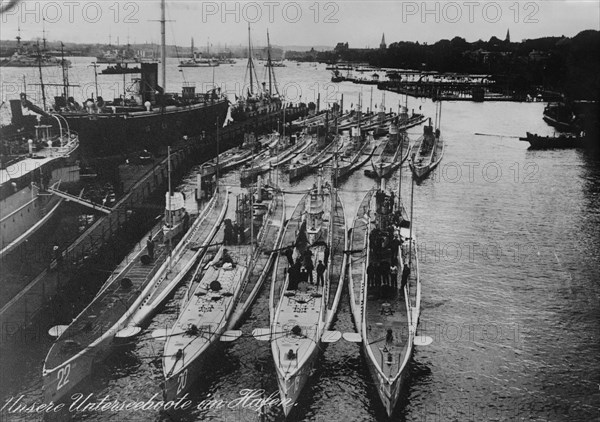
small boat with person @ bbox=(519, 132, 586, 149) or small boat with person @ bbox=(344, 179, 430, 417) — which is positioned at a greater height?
small boat with person @ bbox=(519, 132, 586, 149)

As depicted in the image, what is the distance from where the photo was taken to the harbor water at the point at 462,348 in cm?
2514

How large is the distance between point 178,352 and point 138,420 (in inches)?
114

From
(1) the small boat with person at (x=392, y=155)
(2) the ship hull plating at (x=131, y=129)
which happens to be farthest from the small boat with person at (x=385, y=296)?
(2) the ship hull plating at (x=131, y=129)

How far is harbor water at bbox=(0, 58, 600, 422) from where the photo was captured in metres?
25.1

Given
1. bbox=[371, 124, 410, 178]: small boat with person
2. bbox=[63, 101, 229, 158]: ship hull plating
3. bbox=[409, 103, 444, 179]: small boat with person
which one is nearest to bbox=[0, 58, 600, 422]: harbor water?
bbox=[371, 124, 410, 178]: small boat with person

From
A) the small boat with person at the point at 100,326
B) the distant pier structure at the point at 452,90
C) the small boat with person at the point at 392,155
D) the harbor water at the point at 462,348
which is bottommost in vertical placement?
the harbor water at the point at 462,348

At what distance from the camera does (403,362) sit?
2481 cm

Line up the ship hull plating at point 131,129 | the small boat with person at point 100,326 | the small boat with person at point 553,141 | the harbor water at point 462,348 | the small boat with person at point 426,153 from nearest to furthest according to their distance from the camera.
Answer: the small boat with person at point 100,326 < the harbor water at point 462,348 < the ship hull plating at point 131,129 < the small boat with person at point 426,153 < the small boat with person at point 553,141

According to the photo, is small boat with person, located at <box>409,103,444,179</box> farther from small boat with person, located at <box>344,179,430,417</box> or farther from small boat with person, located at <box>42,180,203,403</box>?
small boat with person, located at <box>42,180,203,403</box>

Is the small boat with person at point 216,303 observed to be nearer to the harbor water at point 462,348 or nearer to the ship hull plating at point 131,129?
the harbor water at point 462,348

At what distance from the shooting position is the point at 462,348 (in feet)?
99.5

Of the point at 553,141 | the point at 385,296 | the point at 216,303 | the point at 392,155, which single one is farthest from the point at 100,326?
the point at 553,141

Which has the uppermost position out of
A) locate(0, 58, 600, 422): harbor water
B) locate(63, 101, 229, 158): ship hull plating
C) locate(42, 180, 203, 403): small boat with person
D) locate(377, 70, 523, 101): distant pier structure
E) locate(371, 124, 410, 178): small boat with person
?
locate(377, 70, 523, 101): distant pier structure

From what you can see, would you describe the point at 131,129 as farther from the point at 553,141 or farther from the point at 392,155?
the point at 553,141
